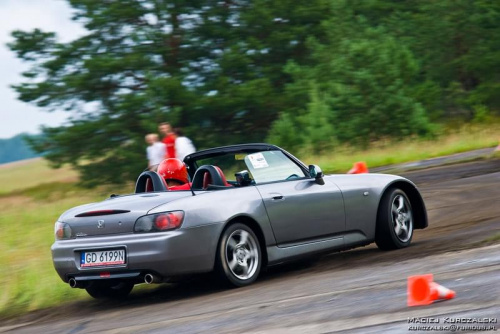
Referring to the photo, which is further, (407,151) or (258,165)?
(407,151)

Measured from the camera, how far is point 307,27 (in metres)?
41.0

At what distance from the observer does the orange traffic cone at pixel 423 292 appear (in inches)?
232

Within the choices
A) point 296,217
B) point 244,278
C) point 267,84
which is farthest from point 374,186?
point 267,84

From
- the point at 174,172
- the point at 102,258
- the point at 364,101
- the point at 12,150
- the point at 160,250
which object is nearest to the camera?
the point at 160,250

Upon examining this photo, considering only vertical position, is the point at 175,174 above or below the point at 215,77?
below

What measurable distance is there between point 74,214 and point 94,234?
1.36 ft

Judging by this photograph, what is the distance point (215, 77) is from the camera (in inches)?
1533


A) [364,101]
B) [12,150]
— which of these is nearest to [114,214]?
[364,101]

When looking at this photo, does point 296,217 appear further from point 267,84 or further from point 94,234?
point 267,84

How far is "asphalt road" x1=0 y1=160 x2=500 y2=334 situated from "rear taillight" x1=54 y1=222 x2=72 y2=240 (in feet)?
2.11

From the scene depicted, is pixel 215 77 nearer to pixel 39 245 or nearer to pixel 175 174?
pixel 39 245

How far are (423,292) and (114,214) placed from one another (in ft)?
9.70

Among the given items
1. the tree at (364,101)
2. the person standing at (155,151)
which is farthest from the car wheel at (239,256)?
the tree at (364,101)

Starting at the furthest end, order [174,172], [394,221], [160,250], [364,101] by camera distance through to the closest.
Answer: [364,101] < [394,221] < [174,172] < [160,250]
